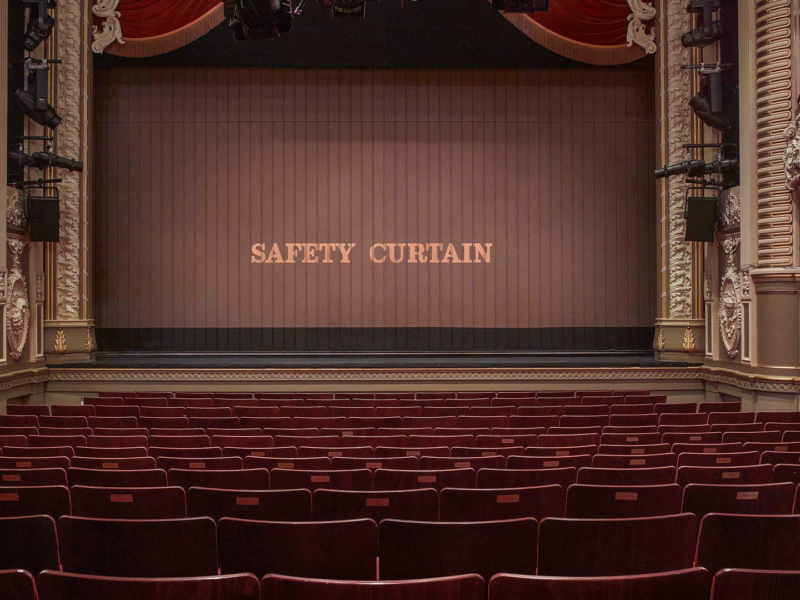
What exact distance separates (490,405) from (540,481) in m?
3.73

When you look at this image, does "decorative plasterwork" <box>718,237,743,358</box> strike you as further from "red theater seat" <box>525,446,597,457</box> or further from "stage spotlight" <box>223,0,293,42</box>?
"stage spotlight" <box>223,0,293,42</box>

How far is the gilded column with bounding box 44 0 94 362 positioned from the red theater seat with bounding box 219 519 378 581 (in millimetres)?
9009

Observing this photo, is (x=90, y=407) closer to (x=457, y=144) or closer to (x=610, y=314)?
(x=457, y=144)

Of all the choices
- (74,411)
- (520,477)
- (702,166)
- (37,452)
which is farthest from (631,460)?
(702,166)

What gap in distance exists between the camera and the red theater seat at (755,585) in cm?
175

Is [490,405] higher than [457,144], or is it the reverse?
[457,144]

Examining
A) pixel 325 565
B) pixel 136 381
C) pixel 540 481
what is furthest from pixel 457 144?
pixel 325 565

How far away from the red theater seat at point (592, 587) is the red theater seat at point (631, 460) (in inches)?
79.7

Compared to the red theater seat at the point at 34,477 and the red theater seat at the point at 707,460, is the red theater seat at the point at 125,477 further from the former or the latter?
the red theater seat at the point at 707,460

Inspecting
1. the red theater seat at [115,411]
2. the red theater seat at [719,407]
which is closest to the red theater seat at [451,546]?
the red theater seat at [115,411]

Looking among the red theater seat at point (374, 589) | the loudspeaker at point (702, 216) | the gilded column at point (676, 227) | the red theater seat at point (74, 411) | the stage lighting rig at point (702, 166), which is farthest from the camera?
the gilded column at point (676, 227)

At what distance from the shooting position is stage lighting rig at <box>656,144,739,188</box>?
9.07 m

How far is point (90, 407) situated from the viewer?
649 centimetres

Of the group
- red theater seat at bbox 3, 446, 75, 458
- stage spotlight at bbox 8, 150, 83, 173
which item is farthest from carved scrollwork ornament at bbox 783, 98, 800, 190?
stage spotlight at bbox 8, 150, 83, 173
